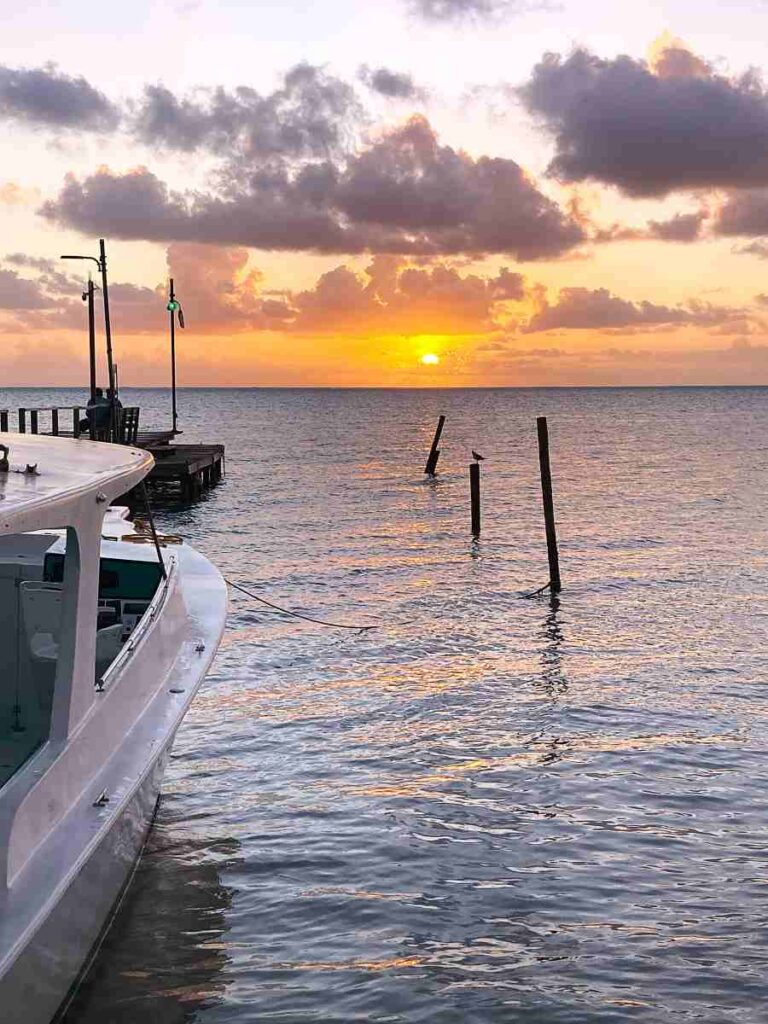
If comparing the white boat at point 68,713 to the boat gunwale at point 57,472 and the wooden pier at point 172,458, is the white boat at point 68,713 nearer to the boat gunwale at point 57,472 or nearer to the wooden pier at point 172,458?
the boat gunwale at point 57,472

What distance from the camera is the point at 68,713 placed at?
614 centimetres

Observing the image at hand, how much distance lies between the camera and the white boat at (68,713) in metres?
5.25

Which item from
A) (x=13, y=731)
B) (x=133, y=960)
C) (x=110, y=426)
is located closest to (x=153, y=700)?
(x=13, y=731)

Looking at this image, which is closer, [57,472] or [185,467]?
[57,472]

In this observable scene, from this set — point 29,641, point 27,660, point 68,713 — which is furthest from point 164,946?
point 68,713

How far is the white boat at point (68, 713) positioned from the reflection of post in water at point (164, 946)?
0.43m

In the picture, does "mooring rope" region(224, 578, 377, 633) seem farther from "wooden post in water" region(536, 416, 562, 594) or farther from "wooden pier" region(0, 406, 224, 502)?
"wooden pier" region(0, 406, 224, 502)

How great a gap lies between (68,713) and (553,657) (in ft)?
36.8

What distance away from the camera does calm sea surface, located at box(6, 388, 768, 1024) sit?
7.62 m

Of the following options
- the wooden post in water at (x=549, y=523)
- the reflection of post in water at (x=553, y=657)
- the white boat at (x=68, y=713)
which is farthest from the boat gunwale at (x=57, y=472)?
the wooden post in water at (x=549, y=523)

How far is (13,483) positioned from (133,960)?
3.71 metres

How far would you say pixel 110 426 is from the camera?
3709cm

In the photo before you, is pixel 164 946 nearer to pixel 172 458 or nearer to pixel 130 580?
pixel 130 580

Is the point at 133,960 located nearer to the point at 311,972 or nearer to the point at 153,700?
the point at 311,972
